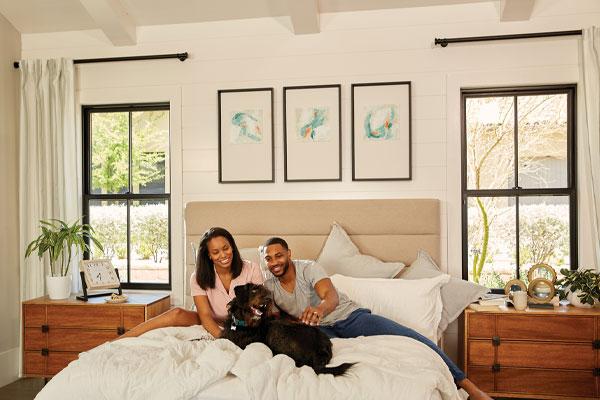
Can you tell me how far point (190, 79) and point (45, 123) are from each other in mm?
1196

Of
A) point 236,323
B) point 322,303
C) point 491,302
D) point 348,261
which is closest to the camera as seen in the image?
point 236,323

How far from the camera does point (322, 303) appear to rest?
287 centimetres

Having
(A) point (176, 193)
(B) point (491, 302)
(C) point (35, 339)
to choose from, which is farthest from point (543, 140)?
(C) point (35, 339)

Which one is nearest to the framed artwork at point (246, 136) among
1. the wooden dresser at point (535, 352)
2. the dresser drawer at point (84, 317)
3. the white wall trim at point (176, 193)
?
the white wall trim at point (176, 193)

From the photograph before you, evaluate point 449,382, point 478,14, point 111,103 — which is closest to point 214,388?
point 449,382

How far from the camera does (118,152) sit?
437cm

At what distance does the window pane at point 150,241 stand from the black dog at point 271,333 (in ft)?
6.06

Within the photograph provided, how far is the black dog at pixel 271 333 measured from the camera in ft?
7.50

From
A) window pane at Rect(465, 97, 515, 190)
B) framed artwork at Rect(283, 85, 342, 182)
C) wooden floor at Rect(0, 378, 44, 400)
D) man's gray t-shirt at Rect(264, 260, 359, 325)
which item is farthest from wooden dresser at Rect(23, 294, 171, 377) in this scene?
window pane at Rect(465, 97, 515, 190)

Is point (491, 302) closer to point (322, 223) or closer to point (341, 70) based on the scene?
point (322, 223)

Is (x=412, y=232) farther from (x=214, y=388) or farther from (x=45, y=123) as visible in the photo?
(x=45, y=123)

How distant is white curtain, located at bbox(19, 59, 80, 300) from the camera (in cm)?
415

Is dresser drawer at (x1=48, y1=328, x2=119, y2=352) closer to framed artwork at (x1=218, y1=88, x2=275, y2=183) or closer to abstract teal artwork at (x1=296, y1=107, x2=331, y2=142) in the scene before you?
framed artwork at (x1=218, y1=88, x2=275, y2=183)

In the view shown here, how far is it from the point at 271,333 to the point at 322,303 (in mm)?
497
